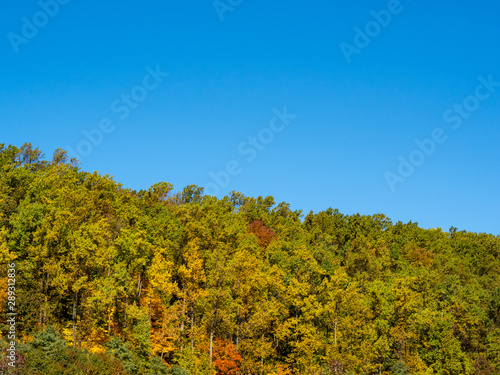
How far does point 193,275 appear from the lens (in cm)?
5844

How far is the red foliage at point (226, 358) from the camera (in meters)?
55.2

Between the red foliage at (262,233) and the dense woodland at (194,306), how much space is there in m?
20.8

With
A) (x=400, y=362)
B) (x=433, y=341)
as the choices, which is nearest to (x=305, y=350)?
(x=400, y=362)

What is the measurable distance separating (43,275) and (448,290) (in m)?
61.5

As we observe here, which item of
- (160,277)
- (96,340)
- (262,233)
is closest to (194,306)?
(160,277)

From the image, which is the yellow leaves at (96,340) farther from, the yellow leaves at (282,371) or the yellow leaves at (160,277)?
the yellow leaves at (282,371)

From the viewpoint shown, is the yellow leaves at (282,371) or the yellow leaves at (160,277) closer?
the yellow leaves at (160,277)

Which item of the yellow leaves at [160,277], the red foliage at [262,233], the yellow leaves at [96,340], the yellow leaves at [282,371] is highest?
the red foliage at [262,233]

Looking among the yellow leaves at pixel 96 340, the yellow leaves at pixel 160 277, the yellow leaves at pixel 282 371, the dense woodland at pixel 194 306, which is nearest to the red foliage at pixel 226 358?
the dense woodland at pixel 194 306

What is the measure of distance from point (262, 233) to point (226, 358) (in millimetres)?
53516

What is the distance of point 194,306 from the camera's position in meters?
59.8

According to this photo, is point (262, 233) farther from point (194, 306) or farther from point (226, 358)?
point (226, 358)

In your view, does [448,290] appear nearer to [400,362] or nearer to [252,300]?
[400,362]

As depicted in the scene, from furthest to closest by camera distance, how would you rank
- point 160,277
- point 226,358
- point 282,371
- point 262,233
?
1. point 262,233
2. point 282,371
3. point 160,277
4. point 226,358
